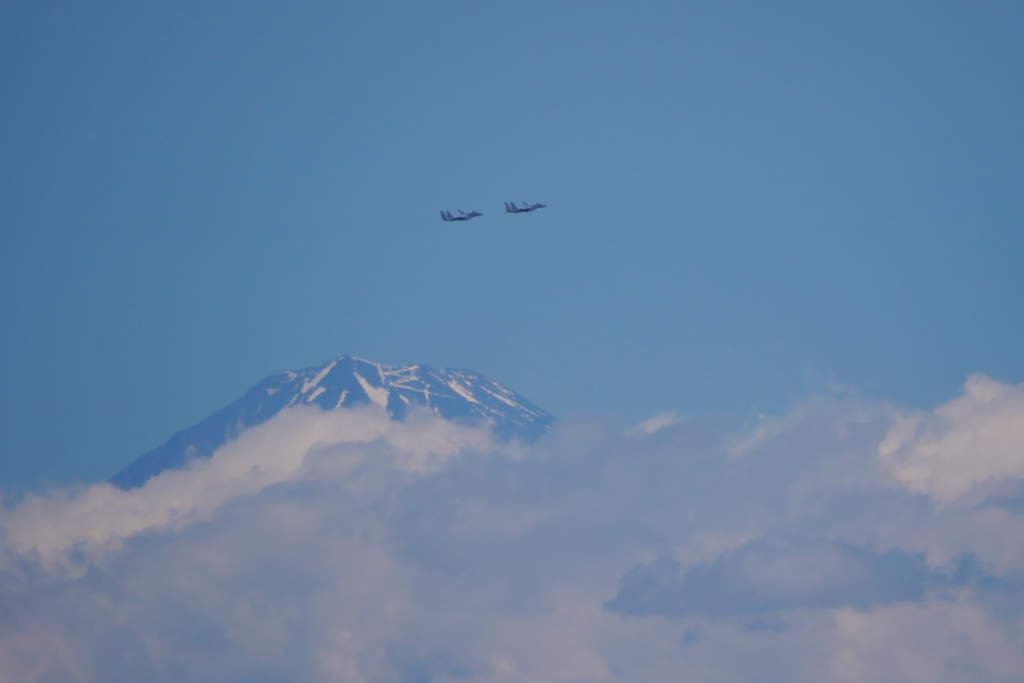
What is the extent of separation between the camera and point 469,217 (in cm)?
17562

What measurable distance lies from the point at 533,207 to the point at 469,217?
1257 centimetres

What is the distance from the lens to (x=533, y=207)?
168 metres
